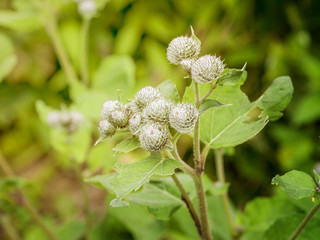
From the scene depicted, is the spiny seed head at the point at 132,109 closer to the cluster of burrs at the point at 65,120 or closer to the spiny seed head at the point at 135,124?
the spiny seed head at the point at 135,124

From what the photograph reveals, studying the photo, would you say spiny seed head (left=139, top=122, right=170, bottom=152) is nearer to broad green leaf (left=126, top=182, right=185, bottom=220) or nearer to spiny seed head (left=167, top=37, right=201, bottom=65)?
spiny seed head (left=167, top=37, right=201, bottom=65)

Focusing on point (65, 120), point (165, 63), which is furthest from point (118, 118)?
A: point (165, 63)

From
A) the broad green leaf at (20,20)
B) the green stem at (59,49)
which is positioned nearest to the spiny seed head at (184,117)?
the green stem at (59,49)

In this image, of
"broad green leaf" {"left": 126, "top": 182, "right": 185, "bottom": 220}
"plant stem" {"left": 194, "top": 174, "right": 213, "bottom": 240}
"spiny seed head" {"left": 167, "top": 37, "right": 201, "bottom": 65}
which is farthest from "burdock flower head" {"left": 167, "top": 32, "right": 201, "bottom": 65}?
"broad green leaf" {"left": 126, "top": 182, "right": 185, "bottom": 220}

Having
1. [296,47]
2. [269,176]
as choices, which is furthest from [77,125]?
[296,47]

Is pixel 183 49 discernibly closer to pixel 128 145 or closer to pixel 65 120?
pixel 128 145

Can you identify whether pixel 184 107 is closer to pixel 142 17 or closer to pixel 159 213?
pixel 159 213
